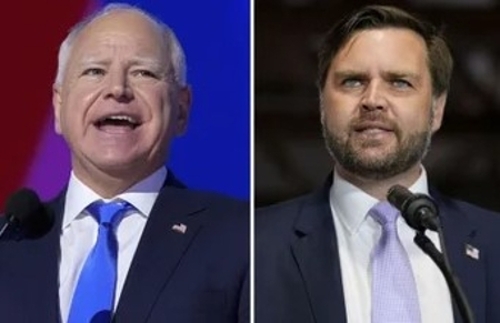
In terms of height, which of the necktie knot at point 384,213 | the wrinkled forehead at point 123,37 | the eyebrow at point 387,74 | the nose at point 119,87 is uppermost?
the wrinkled forehead at point 123,37

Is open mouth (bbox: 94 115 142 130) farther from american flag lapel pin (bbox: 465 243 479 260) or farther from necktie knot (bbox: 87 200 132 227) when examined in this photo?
american flag lapel pin (bbox: 465 243 479 260)

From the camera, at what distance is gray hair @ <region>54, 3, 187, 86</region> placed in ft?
8.50

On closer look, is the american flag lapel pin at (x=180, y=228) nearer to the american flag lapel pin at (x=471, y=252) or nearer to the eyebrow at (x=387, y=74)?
the eyebrow at (x=387, y=74)

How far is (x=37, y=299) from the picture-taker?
250cm

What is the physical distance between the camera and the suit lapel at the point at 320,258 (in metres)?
2.52

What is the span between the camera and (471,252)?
2506mm

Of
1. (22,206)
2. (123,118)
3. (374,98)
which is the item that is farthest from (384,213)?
(22,206)

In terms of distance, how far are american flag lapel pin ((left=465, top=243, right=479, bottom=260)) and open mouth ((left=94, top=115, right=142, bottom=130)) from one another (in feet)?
3.11

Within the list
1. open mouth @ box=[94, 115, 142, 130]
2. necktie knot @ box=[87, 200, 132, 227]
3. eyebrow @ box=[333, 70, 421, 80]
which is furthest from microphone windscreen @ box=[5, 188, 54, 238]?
eyebrow @ box=[333, 70, 421, 80]

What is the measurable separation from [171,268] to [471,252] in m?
0.81

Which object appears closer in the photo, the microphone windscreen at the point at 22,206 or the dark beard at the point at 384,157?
the microphone windscreen at the point at 22,206

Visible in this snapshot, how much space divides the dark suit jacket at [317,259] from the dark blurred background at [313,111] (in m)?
0.05

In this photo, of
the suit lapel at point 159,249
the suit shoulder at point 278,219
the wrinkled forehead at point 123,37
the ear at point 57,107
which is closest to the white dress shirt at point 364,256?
the suit shoulder at point 278,219

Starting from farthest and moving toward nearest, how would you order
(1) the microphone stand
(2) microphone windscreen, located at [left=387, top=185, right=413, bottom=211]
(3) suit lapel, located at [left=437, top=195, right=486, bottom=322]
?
(3) suit lapel, located at [left=437, top=195, right=486, bottom=322] < (2) microphone windscreen, located at [left=387, top=185, right=413, bottom=211] < (1) the microphone stand
